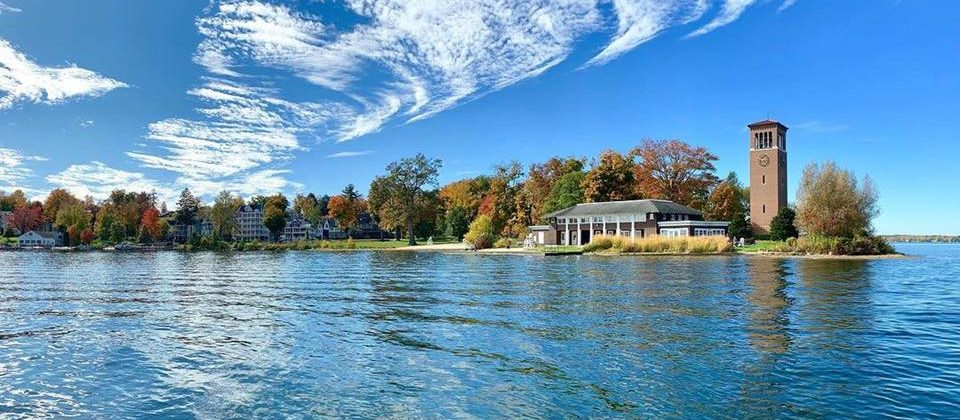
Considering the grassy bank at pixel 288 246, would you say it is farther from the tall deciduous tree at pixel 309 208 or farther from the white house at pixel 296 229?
the tall deciduous tree at pixel 309 208

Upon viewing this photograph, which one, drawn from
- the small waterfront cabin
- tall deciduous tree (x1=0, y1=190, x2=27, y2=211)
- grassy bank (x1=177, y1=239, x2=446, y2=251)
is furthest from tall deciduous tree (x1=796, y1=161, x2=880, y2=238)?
tall deciduous tree (x1=0, y1=190, x2=27, y2=211)

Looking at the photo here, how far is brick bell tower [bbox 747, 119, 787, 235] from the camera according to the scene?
84.5 meters

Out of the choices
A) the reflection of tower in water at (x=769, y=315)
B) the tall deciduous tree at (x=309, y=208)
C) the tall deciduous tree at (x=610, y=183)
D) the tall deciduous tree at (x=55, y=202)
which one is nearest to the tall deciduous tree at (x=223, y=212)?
the tall deciduous tree at (x=309, y=208)

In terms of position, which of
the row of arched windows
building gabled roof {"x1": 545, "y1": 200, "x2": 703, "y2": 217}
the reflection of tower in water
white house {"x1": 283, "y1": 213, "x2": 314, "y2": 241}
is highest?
the row of arched windows

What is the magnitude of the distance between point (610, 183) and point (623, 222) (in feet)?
34.2

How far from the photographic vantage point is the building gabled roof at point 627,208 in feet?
243

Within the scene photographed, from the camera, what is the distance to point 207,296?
24156mm

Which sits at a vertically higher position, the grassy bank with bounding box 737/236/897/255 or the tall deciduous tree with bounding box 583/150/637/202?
the tall deciduous tree with bounding box 583/150/637/202

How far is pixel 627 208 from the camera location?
75.9 metres

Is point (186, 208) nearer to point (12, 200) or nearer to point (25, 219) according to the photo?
point (25, 219)

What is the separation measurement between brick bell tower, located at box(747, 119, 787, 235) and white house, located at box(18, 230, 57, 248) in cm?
14036

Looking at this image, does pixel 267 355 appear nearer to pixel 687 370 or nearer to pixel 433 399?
pixel 433 399

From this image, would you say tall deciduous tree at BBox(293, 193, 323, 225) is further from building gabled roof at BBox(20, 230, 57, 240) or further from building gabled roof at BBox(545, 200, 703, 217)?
building gabled roof at BBox(545, 200, 703, 217)

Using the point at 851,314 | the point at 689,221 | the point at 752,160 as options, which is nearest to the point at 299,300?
the point at 851,314
